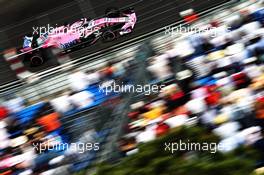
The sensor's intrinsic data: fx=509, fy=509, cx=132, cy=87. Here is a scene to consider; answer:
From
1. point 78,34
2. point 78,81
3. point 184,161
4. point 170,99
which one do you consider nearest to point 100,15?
point 78,34

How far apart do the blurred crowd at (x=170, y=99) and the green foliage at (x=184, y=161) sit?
14.9 inches

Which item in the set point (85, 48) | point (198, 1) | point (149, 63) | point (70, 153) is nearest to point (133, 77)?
point (149, 63)

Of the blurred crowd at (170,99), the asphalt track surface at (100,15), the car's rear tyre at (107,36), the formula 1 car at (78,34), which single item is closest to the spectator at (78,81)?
the blurred crowd at (170,99)

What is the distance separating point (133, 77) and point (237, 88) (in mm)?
1458

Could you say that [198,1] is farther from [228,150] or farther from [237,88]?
[228,150]

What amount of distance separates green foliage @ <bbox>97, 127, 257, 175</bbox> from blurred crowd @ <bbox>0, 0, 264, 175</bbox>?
0.38 meters

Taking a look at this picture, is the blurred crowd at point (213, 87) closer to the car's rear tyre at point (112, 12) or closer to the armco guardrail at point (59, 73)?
the armco guardrail at point (59, 73)

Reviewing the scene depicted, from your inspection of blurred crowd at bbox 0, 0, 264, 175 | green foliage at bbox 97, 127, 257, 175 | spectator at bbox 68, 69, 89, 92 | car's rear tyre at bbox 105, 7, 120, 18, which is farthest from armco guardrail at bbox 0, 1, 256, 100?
green foliage at bbox 97, 127, 257, 175

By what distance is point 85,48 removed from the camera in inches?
405

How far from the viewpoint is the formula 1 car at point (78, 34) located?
10.1 meters

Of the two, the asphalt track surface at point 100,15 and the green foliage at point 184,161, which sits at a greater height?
the asphalt track surface at point 100,15

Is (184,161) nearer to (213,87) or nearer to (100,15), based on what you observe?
(213,87)

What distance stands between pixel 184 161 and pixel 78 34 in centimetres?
776

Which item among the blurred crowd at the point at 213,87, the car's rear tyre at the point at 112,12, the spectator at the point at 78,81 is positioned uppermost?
the car's rear tyre at the point at 112,12
